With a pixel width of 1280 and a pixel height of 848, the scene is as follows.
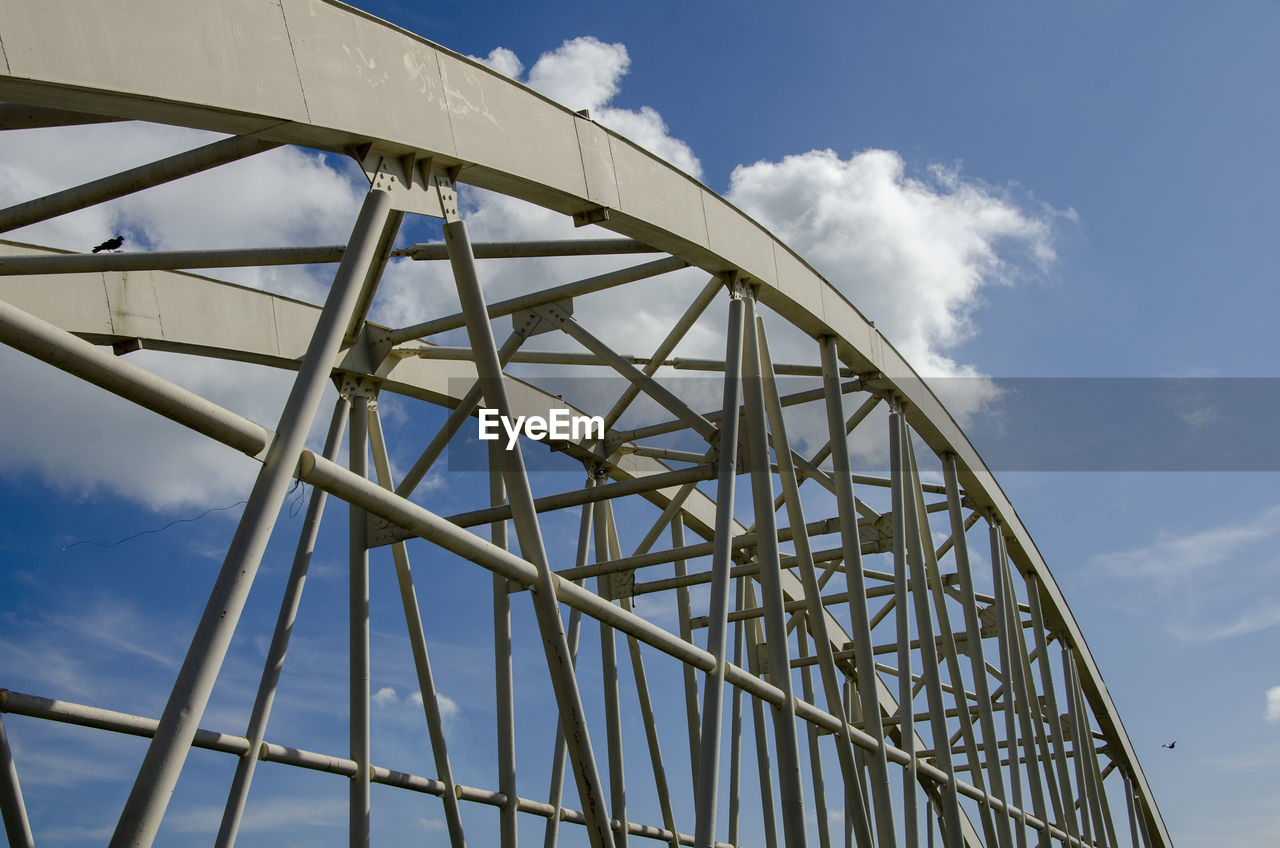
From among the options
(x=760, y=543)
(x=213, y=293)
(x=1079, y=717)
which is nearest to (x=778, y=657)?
(x=760, y=543)

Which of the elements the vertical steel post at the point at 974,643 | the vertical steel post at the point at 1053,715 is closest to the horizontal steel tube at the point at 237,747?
the vertical steel post at the point at 974,643

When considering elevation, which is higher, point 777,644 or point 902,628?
point 902,628

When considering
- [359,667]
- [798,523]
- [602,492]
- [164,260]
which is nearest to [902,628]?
[798,523]

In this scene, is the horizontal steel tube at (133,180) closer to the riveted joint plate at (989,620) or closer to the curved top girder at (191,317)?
the curved top girder at (191,317)

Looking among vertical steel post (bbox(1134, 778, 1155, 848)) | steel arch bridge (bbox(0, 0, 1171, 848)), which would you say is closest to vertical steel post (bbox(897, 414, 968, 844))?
steel arch bridge (bbox(0, 0, 1171, 848))

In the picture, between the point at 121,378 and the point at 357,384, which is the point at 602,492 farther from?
the point at 121,378

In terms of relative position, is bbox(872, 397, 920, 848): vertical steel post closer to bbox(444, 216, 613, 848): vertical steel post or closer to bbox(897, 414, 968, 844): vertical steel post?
bbox(897, 414, 968, 844): vertical steel post
